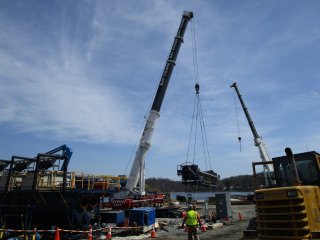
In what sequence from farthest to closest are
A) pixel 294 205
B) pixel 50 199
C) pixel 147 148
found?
pixel 147 148 → pixel 50 199 → pixel 294 205

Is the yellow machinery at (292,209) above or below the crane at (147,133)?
below

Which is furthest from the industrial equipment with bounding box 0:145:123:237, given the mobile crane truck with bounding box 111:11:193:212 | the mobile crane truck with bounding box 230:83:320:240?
the mobile crane truck with bounding box 230:83:320:240

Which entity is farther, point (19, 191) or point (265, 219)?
point (19, 191)

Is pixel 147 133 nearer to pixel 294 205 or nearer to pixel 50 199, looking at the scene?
pixel 50 199

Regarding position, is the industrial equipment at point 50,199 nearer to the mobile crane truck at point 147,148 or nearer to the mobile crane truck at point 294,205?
the mobile crane truck at point 147,148

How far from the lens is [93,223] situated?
19.7m

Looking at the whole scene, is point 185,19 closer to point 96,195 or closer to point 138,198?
point 138,198

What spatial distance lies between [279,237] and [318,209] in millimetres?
1286

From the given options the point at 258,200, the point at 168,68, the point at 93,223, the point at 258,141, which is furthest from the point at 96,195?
the point at 258,141

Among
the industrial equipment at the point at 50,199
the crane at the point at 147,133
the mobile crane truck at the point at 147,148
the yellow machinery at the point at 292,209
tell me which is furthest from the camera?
the crane at the point at 147,133

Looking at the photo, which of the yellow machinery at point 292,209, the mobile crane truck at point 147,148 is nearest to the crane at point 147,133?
the mobile crane truck at point 147,148

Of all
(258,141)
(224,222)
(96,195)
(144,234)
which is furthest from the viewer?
(258,141)

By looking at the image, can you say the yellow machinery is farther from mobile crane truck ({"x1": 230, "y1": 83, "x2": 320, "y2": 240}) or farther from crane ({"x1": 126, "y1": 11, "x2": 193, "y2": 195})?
crane ({"x1": 126, "y1": 11, "x2": 193, "y2": 195})

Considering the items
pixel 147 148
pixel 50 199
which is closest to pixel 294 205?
pixel 50 199
